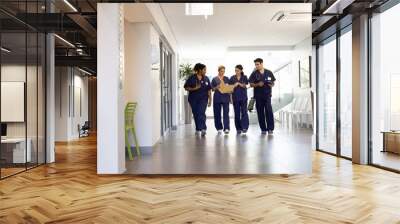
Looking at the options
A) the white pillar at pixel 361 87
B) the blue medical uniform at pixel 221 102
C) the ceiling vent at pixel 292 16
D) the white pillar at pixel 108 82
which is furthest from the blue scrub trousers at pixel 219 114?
the white pillar at pixel 361 87

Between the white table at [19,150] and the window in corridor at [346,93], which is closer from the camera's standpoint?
the white table at [19,150]

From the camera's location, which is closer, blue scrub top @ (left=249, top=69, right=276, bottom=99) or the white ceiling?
blue scrub top @ (left=249, top=69, right=276, bottom=99)

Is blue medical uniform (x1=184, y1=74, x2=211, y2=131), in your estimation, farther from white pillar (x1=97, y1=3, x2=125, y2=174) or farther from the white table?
the white table

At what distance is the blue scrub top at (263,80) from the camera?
589cm

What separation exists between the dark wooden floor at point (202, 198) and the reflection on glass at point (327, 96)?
250 centimetres

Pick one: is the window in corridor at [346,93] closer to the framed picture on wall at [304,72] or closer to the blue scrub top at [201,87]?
the framed picture on wall at [304,72]

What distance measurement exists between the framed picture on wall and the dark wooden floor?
1.46 metres

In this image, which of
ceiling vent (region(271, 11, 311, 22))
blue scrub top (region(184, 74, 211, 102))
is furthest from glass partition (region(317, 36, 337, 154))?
blue scrub top (region(184, 74, 211, 102))

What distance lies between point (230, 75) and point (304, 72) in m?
1.20

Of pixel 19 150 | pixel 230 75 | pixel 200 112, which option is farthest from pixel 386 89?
pixel 19 150

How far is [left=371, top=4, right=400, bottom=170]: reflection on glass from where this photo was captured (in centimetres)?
609

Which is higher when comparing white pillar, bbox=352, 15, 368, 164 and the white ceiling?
the white ceiling

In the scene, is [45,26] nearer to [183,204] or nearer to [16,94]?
[16,94]

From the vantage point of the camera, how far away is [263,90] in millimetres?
5953
